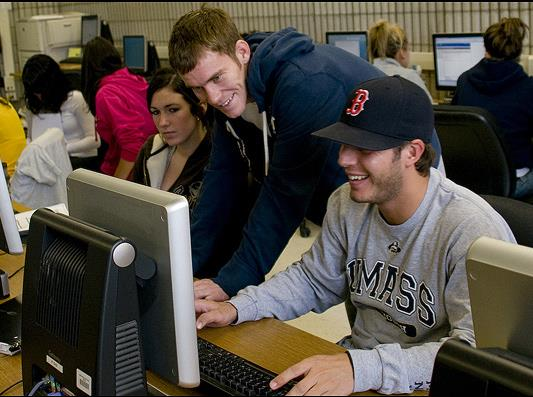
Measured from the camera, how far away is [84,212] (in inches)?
54.3

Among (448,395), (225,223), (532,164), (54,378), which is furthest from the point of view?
(532,164)

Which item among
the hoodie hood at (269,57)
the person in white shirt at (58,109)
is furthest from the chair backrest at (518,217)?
the person in white shirt at (58,109)

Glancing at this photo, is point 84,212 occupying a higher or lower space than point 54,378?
higher

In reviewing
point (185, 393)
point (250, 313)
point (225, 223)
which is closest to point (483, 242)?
point (185, 393)

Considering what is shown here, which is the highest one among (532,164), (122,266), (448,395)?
(122,266)

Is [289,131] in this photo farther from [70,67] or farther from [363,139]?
[70,67]

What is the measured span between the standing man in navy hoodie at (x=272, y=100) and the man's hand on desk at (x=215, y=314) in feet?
0.27

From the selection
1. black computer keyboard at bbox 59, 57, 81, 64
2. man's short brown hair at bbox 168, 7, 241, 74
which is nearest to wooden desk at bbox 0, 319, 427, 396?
man's short brown hair at bbox 168, 7, 241, 74

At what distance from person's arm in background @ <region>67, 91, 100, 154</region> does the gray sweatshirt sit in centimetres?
322

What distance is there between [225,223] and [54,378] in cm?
101

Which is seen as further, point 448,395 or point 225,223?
point 225,223

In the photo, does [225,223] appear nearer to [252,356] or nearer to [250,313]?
[250,313]

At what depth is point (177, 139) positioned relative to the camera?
2.58 metres

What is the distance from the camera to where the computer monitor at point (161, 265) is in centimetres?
116
